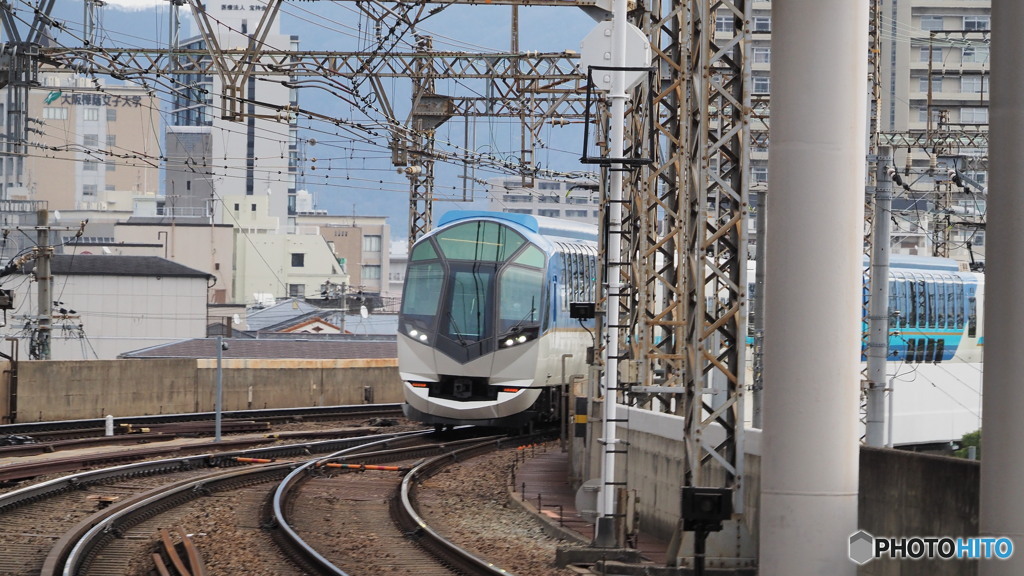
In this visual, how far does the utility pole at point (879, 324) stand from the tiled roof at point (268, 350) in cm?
2723

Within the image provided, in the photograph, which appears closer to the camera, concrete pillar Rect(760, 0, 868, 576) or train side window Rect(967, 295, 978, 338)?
concrete pillar Rect(760, 0, 868, 576)

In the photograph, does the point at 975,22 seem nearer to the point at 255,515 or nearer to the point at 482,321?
the point at 482,321

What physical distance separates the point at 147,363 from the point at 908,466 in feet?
81.1

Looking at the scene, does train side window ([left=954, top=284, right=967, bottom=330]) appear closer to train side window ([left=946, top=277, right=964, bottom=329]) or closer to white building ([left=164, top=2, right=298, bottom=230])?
train side window ([left=946, top=277, right=964, bottom=329])

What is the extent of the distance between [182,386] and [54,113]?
98074mm

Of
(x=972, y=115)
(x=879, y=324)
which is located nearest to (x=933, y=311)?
(x=879, y=324)

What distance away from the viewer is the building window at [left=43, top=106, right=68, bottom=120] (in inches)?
4820

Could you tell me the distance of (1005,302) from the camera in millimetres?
8352

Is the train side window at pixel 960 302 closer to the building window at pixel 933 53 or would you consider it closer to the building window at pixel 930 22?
the building window at pixel 933 53

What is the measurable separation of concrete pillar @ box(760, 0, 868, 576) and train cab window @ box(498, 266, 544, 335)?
595 inches

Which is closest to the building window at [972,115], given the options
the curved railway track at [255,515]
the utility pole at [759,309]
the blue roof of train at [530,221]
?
the blue roof of train at [530,221]

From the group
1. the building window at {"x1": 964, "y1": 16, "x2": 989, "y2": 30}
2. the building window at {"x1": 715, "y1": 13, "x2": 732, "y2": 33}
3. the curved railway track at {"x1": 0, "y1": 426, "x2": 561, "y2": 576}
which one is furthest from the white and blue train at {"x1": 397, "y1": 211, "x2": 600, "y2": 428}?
the building window at {"x1": 964, "y1": 16, "x2": 989, "y2": 30}

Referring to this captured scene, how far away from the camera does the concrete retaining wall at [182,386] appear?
30469 mm

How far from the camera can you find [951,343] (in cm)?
3797
